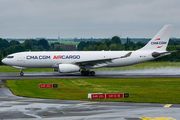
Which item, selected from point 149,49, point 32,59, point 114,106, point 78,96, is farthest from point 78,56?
point 114,106

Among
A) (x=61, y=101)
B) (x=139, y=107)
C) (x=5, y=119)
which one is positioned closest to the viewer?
(x=5, y=119)

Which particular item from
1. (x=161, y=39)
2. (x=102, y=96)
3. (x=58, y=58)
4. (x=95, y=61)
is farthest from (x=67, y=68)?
(x=102, y=96)

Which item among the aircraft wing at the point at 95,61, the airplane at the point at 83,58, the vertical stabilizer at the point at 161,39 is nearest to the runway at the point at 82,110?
the aircraft wing at the point at 95,61

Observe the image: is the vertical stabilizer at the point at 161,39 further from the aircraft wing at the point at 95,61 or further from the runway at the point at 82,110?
the runway at the point at 82,110

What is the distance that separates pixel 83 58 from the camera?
49.8 meters

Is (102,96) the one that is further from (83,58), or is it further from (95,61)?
(83,58)

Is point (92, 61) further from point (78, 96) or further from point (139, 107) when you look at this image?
point (139, 107)

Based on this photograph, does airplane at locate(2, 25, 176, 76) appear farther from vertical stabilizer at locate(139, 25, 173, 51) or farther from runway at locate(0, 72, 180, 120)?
runway at locate(0, 72, 180, 120)

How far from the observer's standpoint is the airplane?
158 feet

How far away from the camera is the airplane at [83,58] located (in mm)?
48013

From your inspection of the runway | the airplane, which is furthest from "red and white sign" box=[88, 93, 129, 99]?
the airplane

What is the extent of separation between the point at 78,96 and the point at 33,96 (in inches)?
179

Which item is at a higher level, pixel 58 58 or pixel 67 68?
pixel 58 58

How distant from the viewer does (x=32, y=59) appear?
48469 millimetres
